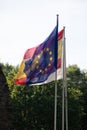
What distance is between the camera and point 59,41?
56.6ft

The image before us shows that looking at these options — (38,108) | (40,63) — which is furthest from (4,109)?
(38,108)

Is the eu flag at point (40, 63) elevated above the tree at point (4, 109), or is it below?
above

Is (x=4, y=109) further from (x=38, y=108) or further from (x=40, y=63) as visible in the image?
(x=38, y=108)

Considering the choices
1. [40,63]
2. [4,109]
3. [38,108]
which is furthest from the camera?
[38,108]

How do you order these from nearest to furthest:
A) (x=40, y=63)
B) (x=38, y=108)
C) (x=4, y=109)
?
(x=40, y=63) < (x=4, y=109) < (x=38, y=108)

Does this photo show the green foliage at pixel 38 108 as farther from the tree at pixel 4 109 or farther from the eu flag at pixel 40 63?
the eu flag at pixel 40 63

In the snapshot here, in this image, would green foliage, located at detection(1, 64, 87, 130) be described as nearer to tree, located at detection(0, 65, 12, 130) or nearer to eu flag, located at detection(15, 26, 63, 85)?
tree, located at detection(0, 65, 12, 130)

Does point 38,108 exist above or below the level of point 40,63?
below

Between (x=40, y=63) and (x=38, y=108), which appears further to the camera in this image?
(x=38, y=108)

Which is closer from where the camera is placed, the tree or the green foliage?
the tree

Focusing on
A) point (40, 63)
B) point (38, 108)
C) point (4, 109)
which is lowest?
point (4, 109)

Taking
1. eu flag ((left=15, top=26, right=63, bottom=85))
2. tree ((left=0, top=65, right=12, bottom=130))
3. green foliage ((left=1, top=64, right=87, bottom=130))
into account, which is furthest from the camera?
green foliage ((left=1, top=64, right=87, bottom=130))

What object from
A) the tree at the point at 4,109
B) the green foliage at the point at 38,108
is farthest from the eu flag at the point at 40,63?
the green foliage at the point at 38,108

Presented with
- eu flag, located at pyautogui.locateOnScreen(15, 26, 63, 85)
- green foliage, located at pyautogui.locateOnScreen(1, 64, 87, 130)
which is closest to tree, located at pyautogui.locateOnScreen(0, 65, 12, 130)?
eu flag, located at pyautogui.locateOnScreen(15, 26, 63, 85)
